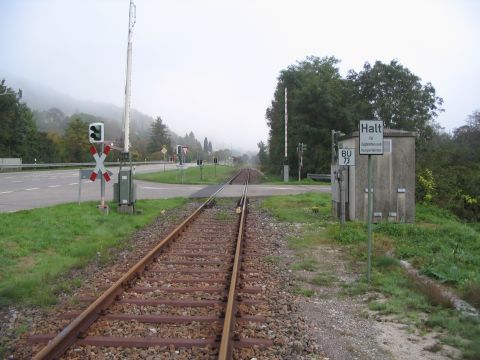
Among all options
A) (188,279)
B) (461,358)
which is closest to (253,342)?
(461,358)

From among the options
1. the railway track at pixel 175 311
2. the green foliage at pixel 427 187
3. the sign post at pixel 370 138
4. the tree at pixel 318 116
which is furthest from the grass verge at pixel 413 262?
the tree at pixel 318 116

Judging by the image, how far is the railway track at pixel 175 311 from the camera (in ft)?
15.4

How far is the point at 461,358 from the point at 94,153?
1226 centimetres

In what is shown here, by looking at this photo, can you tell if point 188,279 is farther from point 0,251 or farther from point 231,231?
point 231,231

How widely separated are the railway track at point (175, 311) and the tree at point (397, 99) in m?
39.1

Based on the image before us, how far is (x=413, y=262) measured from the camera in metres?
8.68

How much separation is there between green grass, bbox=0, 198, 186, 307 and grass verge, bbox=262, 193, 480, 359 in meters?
3.71

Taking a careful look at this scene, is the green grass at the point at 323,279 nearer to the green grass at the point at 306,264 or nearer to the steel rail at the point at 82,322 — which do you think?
the green grass at the point at 306,264

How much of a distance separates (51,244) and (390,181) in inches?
346

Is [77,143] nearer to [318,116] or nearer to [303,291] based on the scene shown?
[318,116]

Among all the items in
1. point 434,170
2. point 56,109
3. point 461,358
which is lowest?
point 461,358

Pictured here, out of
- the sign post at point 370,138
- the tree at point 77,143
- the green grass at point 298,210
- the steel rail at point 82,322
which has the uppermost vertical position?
the tree at point 77,143

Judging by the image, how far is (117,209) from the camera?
15.5m

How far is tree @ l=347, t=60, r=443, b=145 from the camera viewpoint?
148 feet
